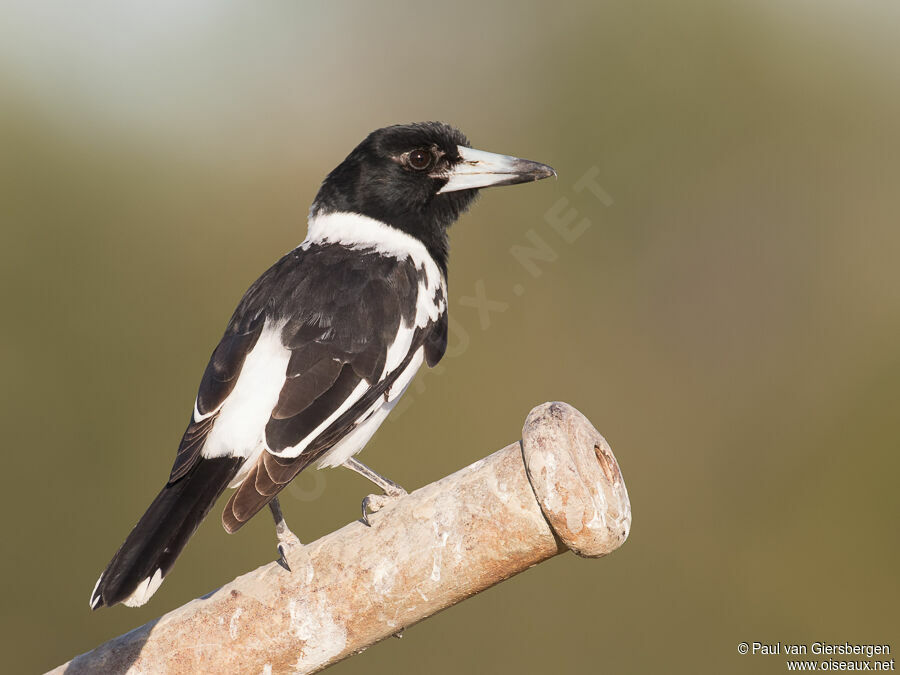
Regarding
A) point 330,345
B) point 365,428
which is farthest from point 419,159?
point 365,428

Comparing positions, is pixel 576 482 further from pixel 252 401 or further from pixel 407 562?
pixel 252 401

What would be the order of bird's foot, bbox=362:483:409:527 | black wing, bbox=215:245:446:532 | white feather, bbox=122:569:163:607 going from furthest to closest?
bird's foot, bbox=362:483:409:527, black wing, bbox=215:245:446:532, white feather, bbox=122:569:163:607

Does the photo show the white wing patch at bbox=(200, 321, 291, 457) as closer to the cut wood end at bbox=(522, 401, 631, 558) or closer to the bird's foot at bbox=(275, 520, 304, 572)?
the bird's foot at bbox=(275, 520, 304, 572)

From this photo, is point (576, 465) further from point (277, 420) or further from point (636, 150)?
point (636, 150)

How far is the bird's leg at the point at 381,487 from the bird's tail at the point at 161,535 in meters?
0.45

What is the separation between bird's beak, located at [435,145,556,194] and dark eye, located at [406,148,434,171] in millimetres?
84

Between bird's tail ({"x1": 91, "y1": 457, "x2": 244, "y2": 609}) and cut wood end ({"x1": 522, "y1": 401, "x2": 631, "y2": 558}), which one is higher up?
cut wood end ({"x1": 522, "y1": 401, "x2": 631, "y2": 558})

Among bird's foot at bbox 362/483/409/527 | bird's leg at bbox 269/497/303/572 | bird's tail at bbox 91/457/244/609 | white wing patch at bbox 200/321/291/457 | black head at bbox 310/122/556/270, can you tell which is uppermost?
black head at bbox 310/122/556/270

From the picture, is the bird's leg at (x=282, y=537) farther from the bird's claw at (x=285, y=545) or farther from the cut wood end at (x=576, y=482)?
the cut wood end at (x=576, y=482)

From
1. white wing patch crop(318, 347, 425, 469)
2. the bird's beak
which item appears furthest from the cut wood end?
the bird's beak

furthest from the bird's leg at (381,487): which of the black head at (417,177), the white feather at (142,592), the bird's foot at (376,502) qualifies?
the black head at (417,177)

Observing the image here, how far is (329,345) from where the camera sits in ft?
9.86

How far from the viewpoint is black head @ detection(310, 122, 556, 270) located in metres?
3.70

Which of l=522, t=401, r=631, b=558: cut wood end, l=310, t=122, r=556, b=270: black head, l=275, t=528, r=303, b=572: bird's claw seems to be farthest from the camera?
l=310, t=122, r=556, b=270: black head
